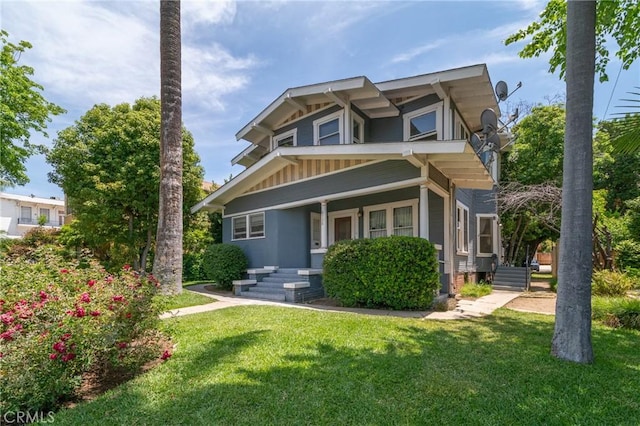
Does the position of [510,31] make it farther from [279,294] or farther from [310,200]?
[279,294]

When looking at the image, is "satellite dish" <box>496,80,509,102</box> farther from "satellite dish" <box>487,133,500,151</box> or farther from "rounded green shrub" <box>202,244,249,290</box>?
"rounded green shrub" <box>202,244,249,290</box>

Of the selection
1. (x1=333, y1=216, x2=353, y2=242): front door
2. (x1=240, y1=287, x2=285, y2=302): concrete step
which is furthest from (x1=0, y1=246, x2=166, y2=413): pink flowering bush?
(x1=333, y1=216, x2=353, y2=242): front door

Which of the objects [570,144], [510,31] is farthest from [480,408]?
[510,31]

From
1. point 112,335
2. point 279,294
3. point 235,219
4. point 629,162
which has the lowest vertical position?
point 279,294

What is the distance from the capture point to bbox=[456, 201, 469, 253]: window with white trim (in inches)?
483

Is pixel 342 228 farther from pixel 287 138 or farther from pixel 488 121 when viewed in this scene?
pixel 488 121

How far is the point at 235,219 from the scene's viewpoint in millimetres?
14820

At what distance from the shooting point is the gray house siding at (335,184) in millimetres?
9352

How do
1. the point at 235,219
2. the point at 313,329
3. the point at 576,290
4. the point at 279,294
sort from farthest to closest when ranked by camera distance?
the point at 235,219, the point at 279,294, the point at 313,329, the point at 576,290

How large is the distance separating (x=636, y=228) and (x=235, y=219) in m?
16.9

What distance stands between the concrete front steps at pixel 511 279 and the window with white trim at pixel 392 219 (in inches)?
245

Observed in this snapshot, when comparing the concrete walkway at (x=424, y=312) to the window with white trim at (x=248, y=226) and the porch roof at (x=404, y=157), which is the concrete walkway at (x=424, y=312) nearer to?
the window with white trim at (x=248, y=226)

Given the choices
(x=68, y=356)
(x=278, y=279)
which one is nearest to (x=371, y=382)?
(x=68, y=356)

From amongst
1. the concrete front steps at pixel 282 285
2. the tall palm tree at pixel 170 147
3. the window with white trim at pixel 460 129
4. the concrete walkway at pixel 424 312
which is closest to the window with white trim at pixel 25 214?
the concrete front steps at pixel 282 285
